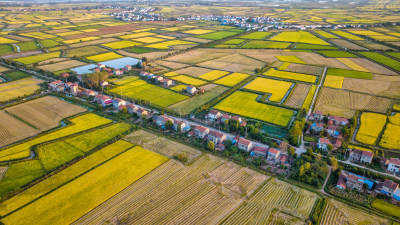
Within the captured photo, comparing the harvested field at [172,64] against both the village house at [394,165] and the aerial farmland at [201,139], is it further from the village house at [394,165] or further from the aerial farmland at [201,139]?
the village house at [394,165]

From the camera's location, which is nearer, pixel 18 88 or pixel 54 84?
pixel 54 84

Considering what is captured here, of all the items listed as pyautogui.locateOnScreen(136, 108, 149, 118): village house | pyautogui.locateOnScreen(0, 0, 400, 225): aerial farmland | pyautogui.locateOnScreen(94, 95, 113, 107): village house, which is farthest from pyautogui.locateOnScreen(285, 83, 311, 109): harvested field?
pyautogui.locateOnScreen(94, 95, 113, 107): village house

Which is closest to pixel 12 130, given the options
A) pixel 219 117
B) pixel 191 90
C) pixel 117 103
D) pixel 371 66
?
pixel 117 103

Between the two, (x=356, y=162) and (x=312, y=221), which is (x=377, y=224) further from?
(x=356, y=162)

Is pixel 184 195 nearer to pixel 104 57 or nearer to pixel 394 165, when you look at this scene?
pixel 394 165

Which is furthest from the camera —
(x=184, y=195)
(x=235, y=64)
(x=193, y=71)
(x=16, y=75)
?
(x=235, y=64)

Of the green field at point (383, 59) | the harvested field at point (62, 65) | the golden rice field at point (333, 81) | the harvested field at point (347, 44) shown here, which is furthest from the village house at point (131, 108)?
the harvested field at point (347, 44)
